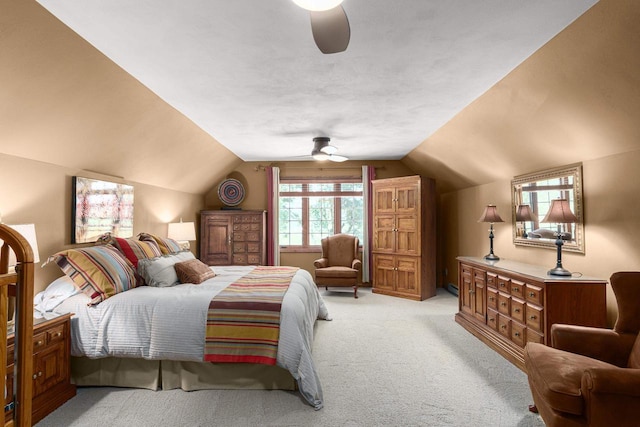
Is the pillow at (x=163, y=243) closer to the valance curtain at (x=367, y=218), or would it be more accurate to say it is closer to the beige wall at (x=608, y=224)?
the valance curtain at (x=367, y=218)

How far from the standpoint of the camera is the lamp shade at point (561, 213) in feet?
9.44

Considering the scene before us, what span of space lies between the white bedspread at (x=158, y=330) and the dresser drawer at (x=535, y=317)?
1901 mm

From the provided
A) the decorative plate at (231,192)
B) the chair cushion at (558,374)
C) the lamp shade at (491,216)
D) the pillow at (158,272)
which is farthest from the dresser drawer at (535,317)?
the decorative plate at (231,192)

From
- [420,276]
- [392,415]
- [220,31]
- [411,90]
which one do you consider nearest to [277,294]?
[392,415]

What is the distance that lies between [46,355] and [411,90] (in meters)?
3.60

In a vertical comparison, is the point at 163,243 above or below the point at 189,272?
above

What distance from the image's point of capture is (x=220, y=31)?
88.4 inches

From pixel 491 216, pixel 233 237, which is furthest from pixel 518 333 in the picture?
pixel 233 237

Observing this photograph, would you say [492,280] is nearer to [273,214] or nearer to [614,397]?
[614,397]

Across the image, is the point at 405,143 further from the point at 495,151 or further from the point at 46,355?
the point at 46,355

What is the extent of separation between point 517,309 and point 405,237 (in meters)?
2.73

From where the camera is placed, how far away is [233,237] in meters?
6.27

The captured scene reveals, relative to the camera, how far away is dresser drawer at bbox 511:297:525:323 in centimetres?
310

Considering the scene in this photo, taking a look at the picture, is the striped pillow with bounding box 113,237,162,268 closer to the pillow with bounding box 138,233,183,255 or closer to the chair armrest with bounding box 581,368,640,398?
the pillow with bounding box 138,233,183,255
